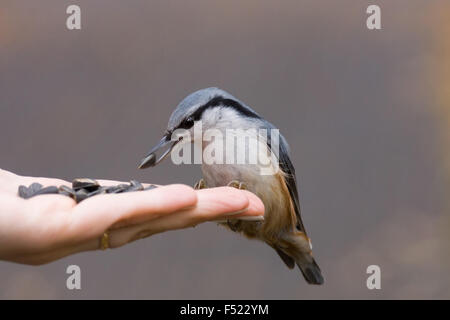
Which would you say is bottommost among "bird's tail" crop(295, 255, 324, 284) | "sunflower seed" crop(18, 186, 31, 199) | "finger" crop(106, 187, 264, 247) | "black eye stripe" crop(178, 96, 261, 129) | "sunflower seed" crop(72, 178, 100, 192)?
"bird's tail" crop(295, 255, 324, 284)

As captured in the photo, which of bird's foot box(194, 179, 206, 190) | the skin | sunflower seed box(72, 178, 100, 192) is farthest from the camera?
bird's foot box(194, 179, 206, 190)

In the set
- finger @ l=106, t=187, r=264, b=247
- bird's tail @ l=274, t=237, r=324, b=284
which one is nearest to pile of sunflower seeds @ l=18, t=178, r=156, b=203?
finger @ l=106, t=187, r=264, b=247

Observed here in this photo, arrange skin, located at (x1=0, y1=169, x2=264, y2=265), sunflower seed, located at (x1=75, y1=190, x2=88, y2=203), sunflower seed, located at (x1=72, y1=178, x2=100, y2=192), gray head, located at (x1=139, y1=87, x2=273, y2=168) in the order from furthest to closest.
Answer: gray head, located at (x1=139, y1=87, x2=273, y2=168)
sunflower seed, located at (x1=72, y1=178, x2=100, y2=192)
sunflower seed, located at (x1=75, y1=190, x2=88, y2=203)
skin, located at (x1=0, y1=169, x2=264, y2=265)

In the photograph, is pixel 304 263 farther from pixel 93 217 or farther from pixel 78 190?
pixel 93 217

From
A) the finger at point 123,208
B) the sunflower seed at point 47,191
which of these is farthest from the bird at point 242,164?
the finger at point 123,208

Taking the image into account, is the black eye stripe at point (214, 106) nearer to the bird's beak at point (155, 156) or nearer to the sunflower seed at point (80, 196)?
the bird's beak at point (155, 156)

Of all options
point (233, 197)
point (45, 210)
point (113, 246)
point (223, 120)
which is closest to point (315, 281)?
point (223, 120)

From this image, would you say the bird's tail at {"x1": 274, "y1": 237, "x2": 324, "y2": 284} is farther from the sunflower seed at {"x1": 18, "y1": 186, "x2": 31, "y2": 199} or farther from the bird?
the sunflower seed at {"x1": 18, "y1": 186, "x2": 31, "y2": 199}

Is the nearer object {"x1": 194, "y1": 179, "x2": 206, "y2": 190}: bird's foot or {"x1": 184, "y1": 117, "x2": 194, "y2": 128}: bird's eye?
{"x1": 184, "y1": 117, "x2": 194, "y2": 128}: bird's eye
